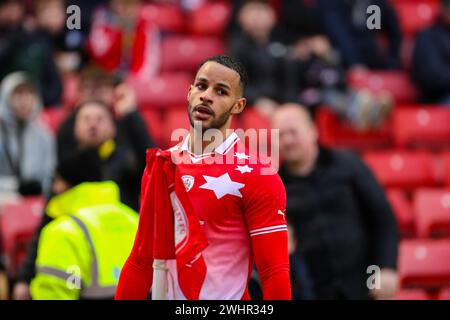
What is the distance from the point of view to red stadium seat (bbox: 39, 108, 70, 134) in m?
7.85

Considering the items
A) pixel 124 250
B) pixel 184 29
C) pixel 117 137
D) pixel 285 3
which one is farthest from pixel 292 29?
pixel 124 250

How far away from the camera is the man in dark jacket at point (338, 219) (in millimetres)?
5223

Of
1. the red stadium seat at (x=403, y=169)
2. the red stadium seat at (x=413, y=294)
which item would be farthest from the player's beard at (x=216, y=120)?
the red stadium seat at (x=403, y=169)

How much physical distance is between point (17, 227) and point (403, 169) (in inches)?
119

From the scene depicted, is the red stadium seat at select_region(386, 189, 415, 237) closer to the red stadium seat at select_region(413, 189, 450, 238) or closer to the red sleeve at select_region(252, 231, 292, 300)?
the red stadium seat at select_region(413, 189, 450, 238)

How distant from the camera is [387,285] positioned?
5012 mm

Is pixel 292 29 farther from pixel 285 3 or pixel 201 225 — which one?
pixel 201 225

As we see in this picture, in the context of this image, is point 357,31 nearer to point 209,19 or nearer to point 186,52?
point 209,19

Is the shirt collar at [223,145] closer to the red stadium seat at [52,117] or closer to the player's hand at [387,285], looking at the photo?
the player's hand at [387,285]

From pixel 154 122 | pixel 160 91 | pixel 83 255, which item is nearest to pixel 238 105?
pixel 83 255

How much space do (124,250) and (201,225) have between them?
106cm

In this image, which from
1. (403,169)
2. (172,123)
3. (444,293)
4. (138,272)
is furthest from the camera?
(172,123)

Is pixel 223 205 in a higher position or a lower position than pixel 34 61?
lower

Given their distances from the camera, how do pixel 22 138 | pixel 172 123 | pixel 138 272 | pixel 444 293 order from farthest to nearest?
pixel 172 123 → pixel 22 138 → pixel 444 293 → pixel 138 272
